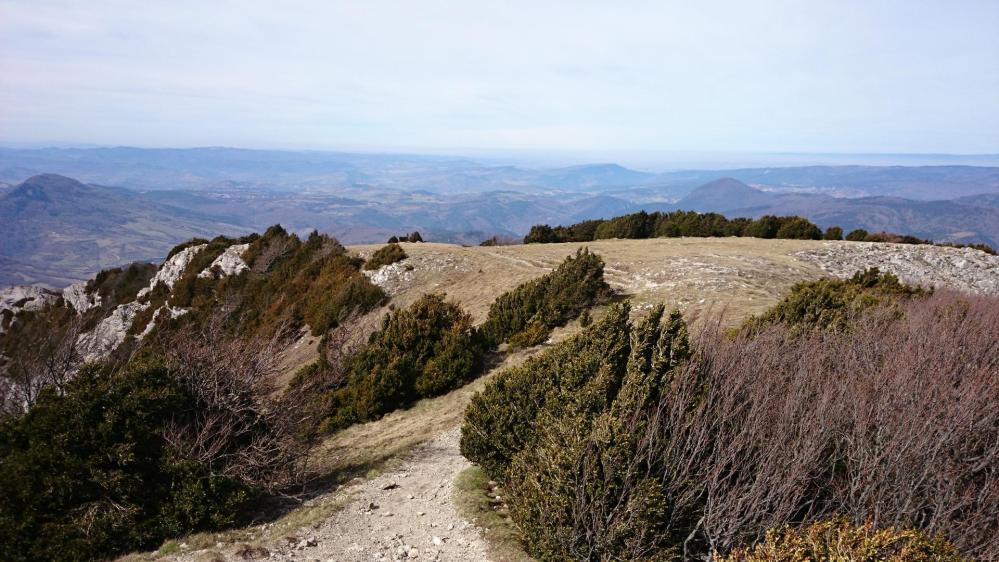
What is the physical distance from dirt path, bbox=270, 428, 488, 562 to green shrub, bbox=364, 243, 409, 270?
800 inches

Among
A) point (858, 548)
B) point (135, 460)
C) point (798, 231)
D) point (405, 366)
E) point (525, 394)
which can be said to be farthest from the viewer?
point (798, 231)

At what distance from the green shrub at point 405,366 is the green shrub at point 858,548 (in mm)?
10733

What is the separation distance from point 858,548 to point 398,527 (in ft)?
20.1

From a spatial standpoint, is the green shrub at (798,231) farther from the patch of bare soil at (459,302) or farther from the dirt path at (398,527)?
the dirt path at (398,527)

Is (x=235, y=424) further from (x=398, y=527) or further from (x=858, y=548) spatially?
(x=858, y=548)

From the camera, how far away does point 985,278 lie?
79.7ft

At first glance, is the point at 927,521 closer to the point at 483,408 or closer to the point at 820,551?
the point at 820,551

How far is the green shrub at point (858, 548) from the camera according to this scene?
4.53 meters

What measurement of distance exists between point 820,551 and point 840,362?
469cm

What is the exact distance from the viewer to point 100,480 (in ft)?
23.5

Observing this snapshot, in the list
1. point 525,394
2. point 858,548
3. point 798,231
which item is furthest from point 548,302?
point 798,231

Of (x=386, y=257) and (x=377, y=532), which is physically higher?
(x=386, y=257)

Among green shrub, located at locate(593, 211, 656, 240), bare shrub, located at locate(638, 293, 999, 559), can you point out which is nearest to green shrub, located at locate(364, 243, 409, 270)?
green shrub, located at locate(593, 211, 656, 240)

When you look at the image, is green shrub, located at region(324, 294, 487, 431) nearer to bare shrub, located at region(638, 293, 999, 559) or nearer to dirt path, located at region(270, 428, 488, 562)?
dirt path, located at region(270, 428, 488, 562)
